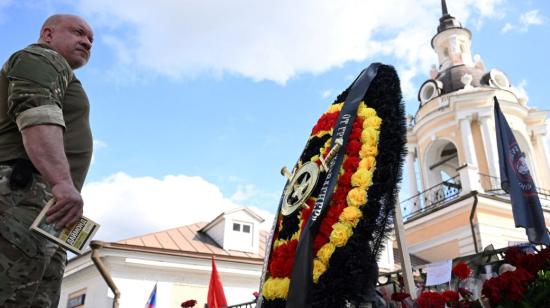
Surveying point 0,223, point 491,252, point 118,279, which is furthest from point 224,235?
point 0,223

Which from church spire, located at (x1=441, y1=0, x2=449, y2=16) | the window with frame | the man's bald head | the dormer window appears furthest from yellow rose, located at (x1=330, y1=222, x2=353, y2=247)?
church spire, located at (x1=441, y1=0, x2=449, y2=16)

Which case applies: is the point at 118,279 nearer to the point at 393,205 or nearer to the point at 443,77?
the point at 393,205

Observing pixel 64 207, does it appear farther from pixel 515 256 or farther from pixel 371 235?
pixel 515 256

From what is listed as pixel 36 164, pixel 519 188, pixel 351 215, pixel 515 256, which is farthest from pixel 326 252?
pixel 519 188

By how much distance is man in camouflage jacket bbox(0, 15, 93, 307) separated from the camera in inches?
90.5

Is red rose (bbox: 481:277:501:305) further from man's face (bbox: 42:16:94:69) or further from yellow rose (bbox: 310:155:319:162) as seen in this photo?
man's face (bbox: 42:16:94:69)

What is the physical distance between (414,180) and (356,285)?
21.7 metres

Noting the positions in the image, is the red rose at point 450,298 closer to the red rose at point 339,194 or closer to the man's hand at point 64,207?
the red rose at point 339,194

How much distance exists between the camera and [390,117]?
4.42 meters

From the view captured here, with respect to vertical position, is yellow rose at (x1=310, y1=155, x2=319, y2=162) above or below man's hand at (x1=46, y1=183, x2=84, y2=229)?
above

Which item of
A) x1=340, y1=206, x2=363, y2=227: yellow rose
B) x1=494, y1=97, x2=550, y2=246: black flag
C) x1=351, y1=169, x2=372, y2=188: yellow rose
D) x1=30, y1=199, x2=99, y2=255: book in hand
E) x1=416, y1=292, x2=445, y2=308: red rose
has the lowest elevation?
x1=416, y1=292, x2=445, y2=308: red rose

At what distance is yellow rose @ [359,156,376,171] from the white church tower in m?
15.3

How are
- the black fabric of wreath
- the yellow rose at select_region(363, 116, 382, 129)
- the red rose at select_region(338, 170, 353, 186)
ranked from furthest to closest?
the yellow rose at select_region(363, 116, 382, 129) < the red rose at select_region(338, 170, 353, 186) < the black fabric of wreath

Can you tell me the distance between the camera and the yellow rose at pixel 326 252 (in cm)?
391
